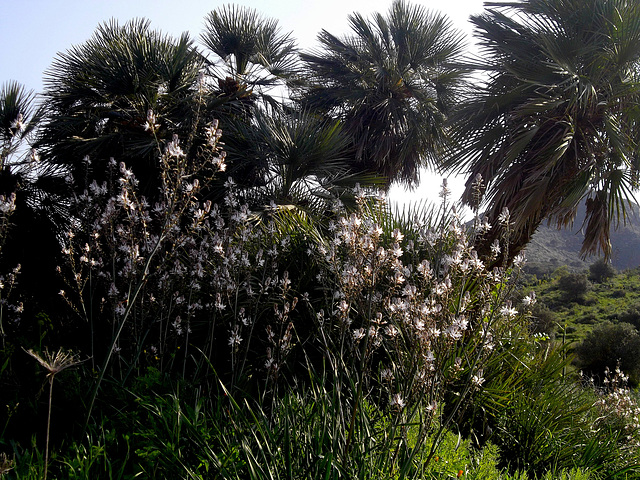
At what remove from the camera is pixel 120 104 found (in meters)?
7.63

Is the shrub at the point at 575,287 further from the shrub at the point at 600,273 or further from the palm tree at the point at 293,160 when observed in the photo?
the palm tree at the point at 293,160

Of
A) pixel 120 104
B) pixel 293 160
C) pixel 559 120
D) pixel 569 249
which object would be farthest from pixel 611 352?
pixel 569 249

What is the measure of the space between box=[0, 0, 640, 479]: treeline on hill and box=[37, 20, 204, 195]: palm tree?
1.6 inches

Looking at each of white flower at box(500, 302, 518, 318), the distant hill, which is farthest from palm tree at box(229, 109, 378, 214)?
the distant hill

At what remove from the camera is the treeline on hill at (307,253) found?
2678mm

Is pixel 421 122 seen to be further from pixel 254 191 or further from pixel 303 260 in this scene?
pixel 303 260

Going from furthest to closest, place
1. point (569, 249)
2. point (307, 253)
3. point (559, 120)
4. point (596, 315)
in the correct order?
1. point (569, 249)
2. point (596, 315)
3. point (559, 120)
4. point (307, 253)

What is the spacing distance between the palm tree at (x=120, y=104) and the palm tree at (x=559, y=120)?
14.0 feet

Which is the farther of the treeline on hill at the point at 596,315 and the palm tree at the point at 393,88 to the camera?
the treeline on hill at the point at 596,315

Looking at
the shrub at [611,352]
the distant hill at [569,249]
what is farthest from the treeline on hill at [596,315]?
the distant hill at [569,249]

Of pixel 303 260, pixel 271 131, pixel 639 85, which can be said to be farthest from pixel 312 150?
pixel 639 85

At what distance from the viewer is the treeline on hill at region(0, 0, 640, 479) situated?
2.68 metres

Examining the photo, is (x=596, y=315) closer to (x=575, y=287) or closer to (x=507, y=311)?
(x=575, y=287)

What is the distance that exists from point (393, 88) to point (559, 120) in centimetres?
365
